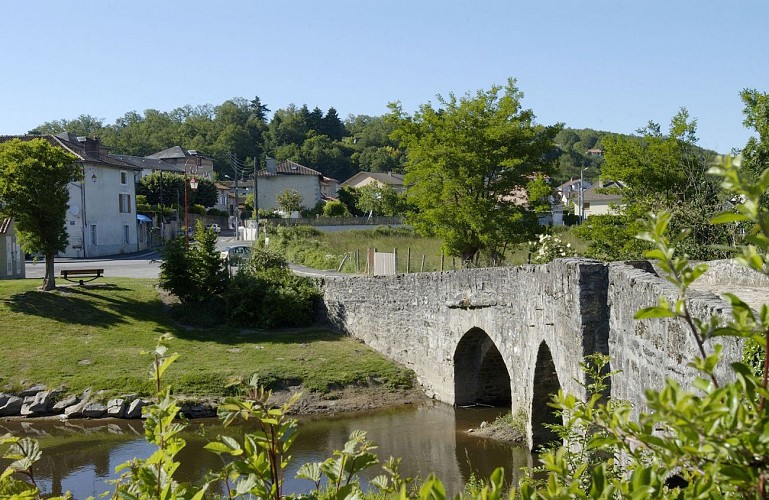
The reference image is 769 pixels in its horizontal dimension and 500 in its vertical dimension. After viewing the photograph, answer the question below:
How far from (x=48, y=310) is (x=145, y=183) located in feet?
136

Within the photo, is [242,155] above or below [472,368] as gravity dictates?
above

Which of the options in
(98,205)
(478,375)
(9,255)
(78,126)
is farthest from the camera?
(78,126)

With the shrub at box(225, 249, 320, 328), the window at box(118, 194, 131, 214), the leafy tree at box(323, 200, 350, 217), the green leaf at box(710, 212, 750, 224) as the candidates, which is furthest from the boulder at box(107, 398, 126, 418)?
the leafy tree at box(323, 200, 350, 217)

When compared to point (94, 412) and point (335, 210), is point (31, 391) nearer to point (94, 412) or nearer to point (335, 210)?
point (94, 412)

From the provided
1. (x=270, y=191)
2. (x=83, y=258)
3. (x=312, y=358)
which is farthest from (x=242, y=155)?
(x=312, y=358)

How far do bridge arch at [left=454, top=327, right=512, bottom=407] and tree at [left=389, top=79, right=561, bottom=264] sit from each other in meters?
5.28

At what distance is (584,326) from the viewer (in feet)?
32.1

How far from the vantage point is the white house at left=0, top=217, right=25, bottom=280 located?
97.2 ft

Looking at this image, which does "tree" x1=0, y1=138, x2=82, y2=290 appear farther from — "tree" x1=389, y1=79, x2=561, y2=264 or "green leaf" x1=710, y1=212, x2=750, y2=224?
"green leaf" x1=710, y1=212, x2=750, y2=224

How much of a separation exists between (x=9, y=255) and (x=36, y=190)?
23.8 feet

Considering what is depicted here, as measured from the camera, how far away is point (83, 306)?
82.0 feet

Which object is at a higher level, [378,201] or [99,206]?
[378,201]

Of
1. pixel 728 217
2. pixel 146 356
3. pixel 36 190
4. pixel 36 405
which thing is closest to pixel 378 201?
pixel 36 190

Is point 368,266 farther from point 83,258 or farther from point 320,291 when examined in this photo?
point 83,258
